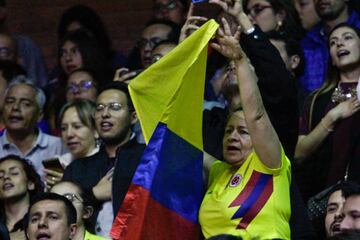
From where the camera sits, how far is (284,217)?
289 inches

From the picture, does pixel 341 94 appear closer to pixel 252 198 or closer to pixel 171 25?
pixel 252 198

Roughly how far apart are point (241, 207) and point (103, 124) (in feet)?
7.59

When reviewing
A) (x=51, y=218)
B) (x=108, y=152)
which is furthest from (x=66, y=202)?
(x=108, y=152)

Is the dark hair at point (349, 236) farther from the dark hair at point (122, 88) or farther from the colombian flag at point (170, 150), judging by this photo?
the dark hair at point (122, 88)

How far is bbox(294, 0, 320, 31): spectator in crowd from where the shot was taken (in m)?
10.6

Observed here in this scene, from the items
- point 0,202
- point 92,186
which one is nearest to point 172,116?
point 92,186

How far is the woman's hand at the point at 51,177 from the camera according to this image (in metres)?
9.64

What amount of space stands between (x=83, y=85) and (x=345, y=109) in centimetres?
252

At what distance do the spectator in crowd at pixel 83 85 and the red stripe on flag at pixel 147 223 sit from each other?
3.00 m

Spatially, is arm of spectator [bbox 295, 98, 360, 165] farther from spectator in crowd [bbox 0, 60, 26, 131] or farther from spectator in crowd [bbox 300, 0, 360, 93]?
spectator in crowd [bbox 0, 60, 26, 131]

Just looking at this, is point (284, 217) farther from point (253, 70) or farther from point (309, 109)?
point (309, 109)

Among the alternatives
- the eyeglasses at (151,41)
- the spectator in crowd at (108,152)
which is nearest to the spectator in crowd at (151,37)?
the eyeglasses at (151,41)

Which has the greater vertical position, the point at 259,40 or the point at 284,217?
the point at 259,40

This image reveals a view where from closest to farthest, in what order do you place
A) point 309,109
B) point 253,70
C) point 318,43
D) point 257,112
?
point 257,112 < point 253,70 < point 309,109 < point 318,43
